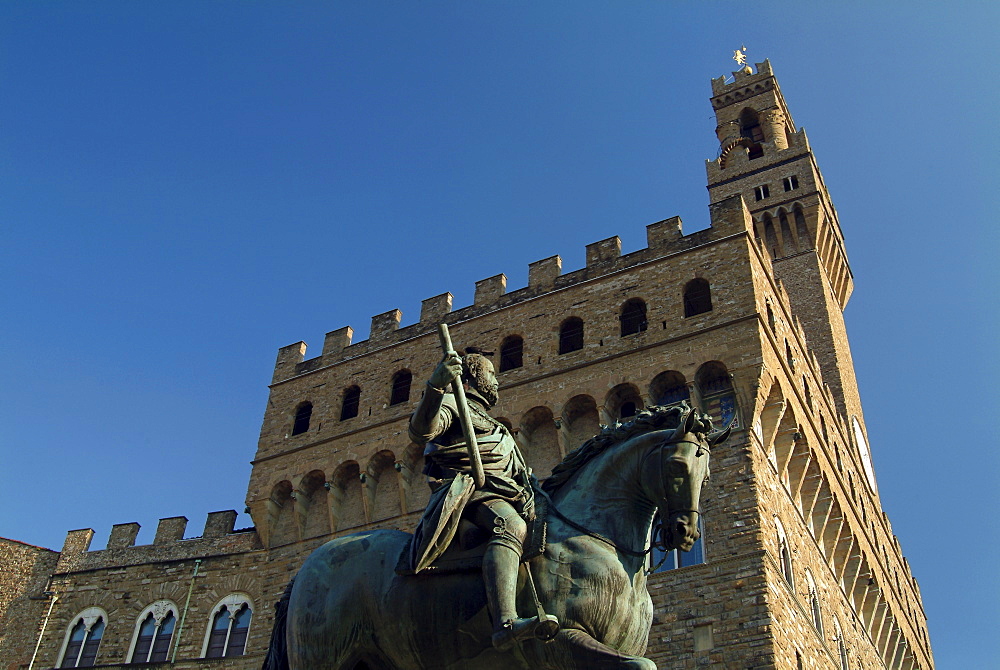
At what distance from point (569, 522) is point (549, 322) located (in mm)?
17035

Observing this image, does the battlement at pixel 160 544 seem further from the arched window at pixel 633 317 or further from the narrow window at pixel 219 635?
the arched window at pixel 633 317

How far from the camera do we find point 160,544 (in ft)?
86.5

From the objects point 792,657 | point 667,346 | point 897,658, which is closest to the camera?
point 792,657

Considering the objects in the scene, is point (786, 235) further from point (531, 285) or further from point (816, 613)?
point (816, 613)

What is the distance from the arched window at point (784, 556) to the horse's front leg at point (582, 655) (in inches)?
530

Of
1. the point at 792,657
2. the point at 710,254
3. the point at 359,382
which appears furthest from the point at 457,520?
the point at 359,382

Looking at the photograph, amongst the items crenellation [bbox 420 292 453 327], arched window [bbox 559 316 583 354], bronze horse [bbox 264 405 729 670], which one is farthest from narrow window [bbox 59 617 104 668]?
bronze horse [bbox 264 405 729 670]

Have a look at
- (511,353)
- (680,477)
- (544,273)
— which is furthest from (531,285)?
(680,477)

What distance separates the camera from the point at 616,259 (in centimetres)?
2433

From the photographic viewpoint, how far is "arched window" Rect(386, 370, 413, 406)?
25.4 metres

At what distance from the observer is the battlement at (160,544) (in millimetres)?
25516

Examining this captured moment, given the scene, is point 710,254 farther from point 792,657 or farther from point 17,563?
point 17,563

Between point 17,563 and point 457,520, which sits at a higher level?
point 17,563

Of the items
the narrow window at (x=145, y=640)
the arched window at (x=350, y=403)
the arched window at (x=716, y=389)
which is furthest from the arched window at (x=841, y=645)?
the narrow window at (x=145, y=640)
